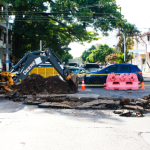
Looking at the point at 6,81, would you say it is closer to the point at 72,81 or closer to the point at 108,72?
the point at 72,81

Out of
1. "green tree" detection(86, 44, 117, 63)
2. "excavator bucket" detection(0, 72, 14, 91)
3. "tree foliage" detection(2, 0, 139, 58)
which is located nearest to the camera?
"excavator bucket" detection(0, 72, 14, 91)

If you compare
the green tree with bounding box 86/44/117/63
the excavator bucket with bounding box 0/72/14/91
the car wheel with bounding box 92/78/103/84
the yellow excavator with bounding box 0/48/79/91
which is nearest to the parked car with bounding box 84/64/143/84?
the car wheel with bounding box 92/78/103/84

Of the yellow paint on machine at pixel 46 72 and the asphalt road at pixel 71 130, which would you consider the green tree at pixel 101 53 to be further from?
the asphalt road at pixel 71 130

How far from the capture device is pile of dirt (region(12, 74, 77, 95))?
11.9m

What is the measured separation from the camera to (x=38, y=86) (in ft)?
40.0

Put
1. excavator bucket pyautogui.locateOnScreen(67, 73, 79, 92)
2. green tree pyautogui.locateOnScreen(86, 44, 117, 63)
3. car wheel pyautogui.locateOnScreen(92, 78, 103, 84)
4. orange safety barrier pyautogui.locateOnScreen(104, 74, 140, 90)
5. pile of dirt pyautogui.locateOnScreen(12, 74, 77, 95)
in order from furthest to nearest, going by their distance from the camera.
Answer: green tree pyautogui.locateOnScreen(86, 44, 117, 63), car wheel pyautogui.locateOnScreen(92, 78, 103, 84), orange safety barrier pyautogui.locateOnScreen(104, 74, 140, 90), excavator bucket pyautogui.locateOnScreen(67, 73, 79, 92), pile of dirt pyautogui.locateOnScreen(12, 74, 77, 95)

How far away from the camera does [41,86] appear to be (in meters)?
12.3

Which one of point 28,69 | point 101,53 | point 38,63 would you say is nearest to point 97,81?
point 38,63

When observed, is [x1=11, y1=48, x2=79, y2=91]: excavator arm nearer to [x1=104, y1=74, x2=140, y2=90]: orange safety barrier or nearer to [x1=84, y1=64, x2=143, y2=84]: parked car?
[x1=104, y1=74, x2=140, y2=90]: orange safety barrier

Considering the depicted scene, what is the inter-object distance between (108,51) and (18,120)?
74229 mm

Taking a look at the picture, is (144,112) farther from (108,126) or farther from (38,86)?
(38,86)

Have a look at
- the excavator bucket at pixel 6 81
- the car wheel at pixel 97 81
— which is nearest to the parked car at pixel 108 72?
the car wheel at pixel 97 81

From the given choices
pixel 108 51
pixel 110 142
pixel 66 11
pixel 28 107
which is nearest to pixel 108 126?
pixel 110 142

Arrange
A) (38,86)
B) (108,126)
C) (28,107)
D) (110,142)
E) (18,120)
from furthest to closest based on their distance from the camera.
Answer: (38,86)
(28,107)
(18,120)
(108,126)
(110,142)
